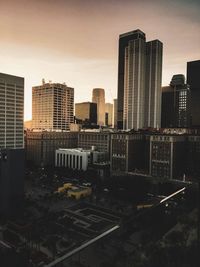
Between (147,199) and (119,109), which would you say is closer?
(147,199)

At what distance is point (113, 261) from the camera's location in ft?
103

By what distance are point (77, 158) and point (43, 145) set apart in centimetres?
2318

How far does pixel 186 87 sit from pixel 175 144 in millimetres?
130599

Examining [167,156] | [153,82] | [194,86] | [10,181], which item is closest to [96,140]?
[167,156]

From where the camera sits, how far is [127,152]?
82812 millimetres

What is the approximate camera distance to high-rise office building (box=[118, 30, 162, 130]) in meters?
164

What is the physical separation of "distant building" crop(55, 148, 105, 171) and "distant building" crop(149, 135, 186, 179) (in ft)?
97.8

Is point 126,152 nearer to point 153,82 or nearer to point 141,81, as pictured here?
point 141,81

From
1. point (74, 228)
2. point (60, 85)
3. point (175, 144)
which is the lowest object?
point (74, 228)

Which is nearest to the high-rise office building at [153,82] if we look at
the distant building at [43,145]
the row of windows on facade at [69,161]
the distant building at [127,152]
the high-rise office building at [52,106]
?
the high-rise office building at [52,106]

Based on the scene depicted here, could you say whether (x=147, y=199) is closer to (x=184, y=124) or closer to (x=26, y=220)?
(x=26, y=220)

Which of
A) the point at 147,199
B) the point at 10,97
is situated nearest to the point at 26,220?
the point at 147,199

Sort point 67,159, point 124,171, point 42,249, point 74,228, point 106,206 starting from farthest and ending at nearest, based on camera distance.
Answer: point 67,159
point 124,171
point 106,206
point 74,228
point 42,249

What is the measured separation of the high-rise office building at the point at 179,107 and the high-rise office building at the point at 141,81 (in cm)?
2630
